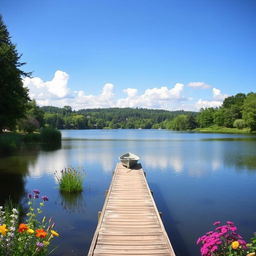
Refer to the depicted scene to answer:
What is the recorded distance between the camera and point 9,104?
31.6m

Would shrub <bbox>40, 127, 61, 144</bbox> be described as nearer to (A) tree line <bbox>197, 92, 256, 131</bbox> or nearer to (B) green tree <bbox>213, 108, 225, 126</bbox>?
(A) tree line <bbox>197, 92, 256, 131</bbox>

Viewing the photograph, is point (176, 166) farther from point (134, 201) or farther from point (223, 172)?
point (134, 201)

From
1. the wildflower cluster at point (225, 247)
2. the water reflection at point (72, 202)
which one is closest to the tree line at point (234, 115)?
the water reflection at point (72, 202)

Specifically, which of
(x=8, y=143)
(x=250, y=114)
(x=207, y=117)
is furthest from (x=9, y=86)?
(x=207, y=117)

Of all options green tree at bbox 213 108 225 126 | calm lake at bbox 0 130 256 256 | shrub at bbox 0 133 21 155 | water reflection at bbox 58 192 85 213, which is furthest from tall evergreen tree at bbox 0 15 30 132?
green tree at bbox 213 108 225 126

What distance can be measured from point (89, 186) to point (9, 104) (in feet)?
61.8

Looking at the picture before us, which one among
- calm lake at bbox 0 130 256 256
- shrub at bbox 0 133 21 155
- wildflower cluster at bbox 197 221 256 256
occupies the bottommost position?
calm lake at bbox 0 130 256 256

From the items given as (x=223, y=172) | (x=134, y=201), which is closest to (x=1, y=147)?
(x=223, y=172)

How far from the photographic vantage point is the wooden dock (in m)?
6.69

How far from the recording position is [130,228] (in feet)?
26.3

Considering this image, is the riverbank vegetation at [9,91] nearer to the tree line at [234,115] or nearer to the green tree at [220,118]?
the tree line at [234,115]

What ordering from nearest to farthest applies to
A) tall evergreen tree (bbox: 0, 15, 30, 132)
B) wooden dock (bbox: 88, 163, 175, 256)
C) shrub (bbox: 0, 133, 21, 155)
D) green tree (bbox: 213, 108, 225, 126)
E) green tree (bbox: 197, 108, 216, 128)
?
wooden dock (bbox: 88, 163, 175, 256) → tall evergreen tree (bbox: 0, 15, 30, 132) → shrub (bbox: 0, 133, 21, 155) → green tree (bbox: 213, 108, 225, 126) → green tree (bbox: 197, 108, 216, 128)

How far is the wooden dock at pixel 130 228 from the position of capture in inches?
263

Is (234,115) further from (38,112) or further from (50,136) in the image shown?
(50,136)
